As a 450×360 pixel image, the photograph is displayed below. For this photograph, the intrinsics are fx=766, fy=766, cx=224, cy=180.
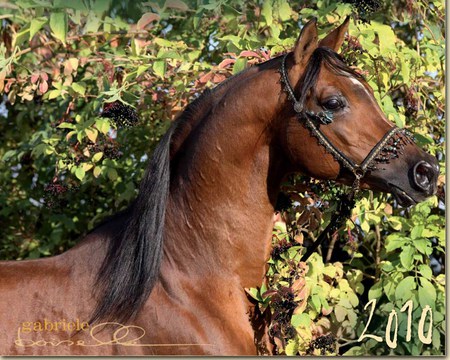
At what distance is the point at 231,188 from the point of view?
244cm

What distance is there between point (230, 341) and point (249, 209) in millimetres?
418

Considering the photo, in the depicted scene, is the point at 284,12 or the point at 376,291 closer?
the point at 284,12

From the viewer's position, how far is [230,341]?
2.35 m

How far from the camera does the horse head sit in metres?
2.36

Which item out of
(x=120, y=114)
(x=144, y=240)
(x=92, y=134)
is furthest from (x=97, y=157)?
(x=144, y=240)

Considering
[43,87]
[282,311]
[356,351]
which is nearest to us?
[282,311]

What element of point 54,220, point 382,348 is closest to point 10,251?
point 54,220

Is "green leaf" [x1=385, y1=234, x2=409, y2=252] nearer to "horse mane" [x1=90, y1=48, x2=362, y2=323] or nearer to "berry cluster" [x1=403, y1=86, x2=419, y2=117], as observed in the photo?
"berry cluster" [x1=403, y1=86, x2=419, y2=117]

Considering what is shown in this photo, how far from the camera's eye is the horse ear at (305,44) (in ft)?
7.75

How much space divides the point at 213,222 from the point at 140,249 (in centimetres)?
25

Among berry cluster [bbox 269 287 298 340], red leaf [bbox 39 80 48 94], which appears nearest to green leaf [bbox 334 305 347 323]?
berry cluster [bbox 269 287 298 340]

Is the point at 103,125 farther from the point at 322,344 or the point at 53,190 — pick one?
the point at 322,344

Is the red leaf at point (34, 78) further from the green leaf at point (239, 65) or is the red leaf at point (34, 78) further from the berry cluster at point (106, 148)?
the green leaf at point (239, 65)

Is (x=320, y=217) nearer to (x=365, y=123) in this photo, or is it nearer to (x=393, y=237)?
(x=393, y=237)
